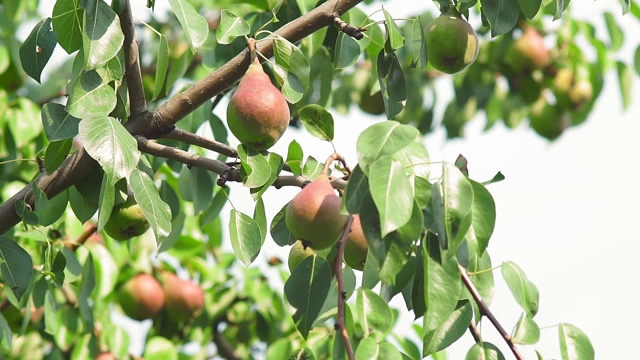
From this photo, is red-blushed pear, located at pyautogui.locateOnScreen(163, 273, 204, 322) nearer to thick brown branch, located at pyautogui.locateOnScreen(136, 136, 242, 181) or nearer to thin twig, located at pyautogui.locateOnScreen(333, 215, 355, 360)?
thick brown branch, located at pyautogui.locateOnScreen(136, 136, 242, 181)

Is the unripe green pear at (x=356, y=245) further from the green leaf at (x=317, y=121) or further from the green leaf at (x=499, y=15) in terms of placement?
the green leaf at (x=499, y=15)

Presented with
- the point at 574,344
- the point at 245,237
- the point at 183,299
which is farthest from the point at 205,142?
the point at 183,299

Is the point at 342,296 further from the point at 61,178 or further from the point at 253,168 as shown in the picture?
the point at 61,178

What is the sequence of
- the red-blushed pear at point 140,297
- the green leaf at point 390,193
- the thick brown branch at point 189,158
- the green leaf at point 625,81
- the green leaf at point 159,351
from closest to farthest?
1. the green leaf at point 390,193
2. the thick brown branch at point 189,158
3. the green leaf at point 159,351
4. the red-blushed pear at point 140,297
5. the green leaf at point 625,81

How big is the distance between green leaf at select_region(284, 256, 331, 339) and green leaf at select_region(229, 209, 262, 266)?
125 mm

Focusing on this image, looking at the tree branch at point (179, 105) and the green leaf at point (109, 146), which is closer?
the green leaf at point (109, 146)

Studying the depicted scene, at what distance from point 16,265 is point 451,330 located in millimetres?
614

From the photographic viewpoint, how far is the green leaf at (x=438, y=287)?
1060 millimetres

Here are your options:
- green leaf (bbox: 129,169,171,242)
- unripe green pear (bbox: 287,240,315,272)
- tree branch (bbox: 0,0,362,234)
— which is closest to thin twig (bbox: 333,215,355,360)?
unripe green pear (bbox: 287,240,315,272)

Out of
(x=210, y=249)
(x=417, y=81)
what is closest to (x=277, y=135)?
(x=210, y=249)

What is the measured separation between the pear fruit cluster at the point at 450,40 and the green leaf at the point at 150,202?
1.43 ft

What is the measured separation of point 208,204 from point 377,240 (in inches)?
31.1

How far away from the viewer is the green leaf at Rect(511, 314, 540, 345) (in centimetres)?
122

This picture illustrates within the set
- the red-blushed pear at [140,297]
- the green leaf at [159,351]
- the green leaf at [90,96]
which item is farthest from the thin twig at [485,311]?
the red-blushed pear at [140,297]
